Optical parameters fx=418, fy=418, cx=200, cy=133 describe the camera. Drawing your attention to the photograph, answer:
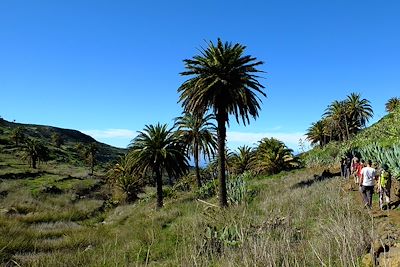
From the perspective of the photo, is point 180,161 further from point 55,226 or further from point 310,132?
point 310,132

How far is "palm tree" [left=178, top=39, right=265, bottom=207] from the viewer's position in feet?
85.8

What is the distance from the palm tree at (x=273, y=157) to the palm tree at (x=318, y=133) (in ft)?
116

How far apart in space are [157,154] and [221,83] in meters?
11.2

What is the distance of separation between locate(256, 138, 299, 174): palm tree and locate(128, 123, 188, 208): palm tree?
30.2 ft

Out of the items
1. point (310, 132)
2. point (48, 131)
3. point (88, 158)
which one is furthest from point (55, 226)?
point (48, 131)

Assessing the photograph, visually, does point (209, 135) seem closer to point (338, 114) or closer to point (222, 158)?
point (222, 158)

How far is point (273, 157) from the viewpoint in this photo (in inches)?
1628

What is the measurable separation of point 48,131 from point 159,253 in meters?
157

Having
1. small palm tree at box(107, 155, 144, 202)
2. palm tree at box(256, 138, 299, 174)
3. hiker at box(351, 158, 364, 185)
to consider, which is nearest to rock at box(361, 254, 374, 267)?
hiker at box(351, 158, 364, 185)

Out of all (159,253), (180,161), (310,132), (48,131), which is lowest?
(159,253)

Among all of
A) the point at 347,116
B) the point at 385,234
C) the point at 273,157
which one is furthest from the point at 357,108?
the point at 385,234

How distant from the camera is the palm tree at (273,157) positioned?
4147 centimetres

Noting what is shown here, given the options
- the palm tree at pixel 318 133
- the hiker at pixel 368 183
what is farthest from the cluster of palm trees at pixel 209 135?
the palm tree at pixel 318 133

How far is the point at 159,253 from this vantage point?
15703 mm
